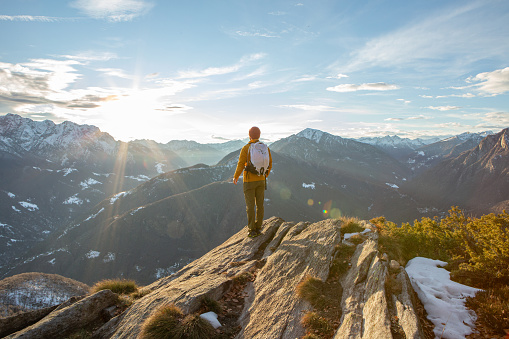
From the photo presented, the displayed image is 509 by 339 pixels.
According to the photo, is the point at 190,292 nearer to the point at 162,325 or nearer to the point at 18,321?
the point at 162,325

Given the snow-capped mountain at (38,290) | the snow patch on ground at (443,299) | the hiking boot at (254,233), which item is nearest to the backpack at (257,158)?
the hiking boot at (254,233)

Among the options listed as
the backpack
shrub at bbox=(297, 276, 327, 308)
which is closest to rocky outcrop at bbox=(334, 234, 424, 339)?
shrub at bbox=(297, 276, 327, 308)

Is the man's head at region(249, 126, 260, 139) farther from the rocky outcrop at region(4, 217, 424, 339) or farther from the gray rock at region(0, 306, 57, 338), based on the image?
the gray rock at region(0, 306, 57, 338)

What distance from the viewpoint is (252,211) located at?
47.2 ft

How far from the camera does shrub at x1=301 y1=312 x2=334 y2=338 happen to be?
22.3ft

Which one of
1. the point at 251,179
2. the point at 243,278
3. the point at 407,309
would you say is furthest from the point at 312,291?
the point at 251,179

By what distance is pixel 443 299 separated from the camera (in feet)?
25.1

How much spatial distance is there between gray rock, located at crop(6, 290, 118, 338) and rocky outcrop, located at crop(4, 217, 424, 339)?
5 cm

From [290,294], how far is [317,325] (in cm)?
177

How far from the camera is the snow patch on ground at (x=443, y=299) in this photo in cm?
634

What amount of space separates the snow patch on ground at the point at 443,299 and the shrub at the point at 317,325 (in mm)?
2613

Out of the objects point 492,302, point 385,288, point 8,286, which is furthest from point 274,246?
point 8,286

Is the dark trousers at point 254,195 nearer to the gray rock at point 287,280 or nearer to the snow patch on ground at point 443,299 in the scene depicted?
the gray rock at point 287,280

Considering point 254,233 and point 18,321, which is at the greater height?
point 254,233
